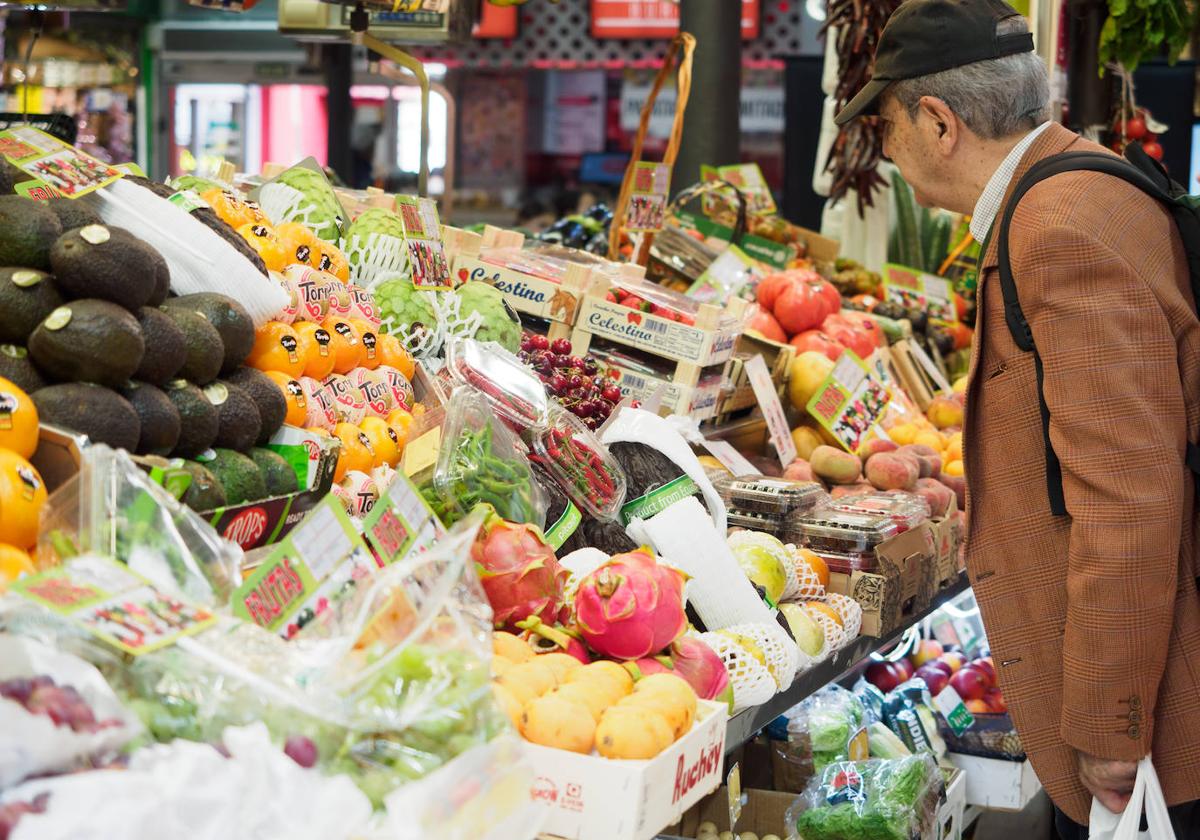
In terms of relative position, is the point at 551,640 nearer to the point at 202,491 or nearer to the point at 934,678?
the point at 202,491

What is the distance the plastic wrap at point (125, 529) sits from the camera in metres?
1.55

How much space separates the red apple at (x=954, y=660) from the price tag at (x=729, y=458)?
37.7 inches

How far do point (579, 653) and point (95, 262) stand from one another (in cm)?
88

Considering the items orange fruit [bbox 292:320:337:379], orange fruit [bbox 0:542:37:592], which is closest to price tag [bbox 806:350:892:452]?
orange fruit [bbox 292:320:337:379]

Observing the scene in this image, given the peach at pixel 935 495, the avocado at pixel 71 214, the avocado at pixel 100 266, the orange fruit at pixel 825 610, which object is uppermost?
the avocado at pixel 71 214

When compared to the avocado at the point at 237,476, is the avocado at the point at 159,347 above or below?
above

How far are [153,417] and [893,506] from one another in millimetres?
Result: 1953

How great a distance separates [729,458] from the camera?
3.58 meters

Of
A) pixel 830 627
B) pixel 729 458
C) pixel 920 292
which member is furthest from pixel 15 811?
pixel 920 292

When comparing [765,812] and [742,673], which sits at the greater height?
[742,673]

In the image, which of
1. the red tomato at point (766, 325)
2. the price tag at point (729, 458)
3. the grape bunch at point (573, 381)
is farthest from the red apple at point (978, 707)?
the grape bunch at point (573, 381)

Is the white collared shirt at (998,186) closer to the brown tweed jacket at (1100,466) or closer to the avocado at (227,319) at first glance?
the brown tweed jacket at (1100,466)

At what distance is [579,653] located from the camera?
2018mm

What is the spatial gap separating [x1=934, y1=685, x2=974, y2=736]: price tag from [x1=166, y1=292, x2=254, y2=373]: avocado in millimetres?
2256
